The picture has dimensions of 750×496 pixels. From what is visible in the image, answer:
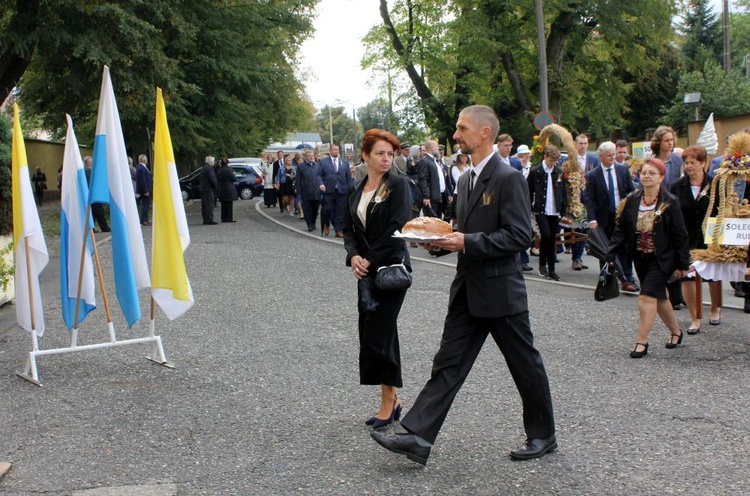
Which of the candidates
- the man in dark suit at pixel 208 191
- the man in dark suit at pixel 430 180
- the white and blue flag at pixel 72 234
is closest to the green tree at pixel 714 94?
the man in dark suit at pixel 208 191

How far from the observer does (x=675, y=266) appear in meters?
7.66

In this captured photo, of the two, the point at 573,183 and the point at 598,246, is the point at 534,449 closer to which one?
the point at 598,246

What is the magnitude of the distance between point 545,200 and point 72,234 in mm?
6958

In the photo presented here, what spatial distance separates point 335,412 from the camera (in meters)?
6.14

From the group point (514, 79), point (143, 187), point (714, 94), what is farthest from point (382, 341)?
point (714, 94)

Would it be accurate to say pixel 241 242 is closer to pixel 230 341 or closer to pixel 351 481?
pixel 230 341

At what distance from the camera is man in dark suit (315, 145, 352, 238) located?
19.7m

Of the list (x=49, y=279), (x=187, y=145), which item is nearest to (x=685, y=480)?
(x=49, y=279)

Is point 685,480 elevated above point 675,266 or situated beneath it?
situated beneath

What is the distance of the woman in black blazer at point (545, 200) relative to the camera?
1273cm

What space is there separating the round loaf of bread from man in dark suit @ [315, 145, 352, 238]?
1469cm

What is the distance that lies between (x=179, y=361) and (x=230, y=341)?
0.90m

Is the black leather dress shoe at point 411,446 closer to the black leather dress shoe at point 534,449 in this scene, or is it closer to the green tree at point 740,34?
the black leather dress shoe at point 534,449

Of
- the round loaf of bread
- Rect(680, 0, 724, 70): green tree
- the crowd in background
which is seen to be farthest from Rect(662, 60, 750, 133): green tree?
the round loaf of bread
